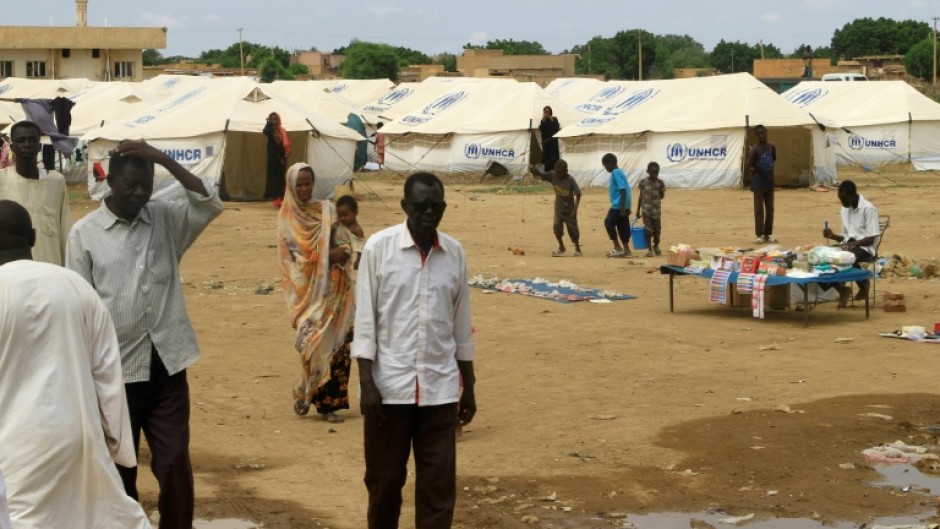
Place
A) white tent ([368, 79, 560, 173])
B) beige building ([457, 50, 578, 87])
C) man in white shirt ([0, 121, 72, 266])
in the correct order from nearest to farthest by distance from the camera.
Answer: man in white shirt ([0, 121, 72, 266]), white tent ([368, 79, 560, 173]), beige building ([457, 50, 578, 87])

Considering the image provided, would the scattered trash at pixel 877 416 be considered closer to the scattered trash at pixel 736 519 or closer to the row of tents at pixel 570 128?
the scattered trash at pixel 736 519

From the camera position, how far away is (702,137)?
2941cm

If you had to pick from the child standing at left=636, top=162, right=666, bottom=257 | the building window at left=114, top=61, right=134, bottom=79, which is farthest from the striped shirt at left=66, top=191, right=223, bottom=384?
the building window at left=114, top=61, right=134, bottom=79

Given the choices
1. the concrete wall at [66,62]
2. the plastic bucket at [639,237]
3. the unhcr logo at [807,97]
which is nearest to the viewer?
the plastic bucket at [639,237]

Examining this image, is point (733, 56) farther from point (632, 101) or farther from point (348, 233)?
point (348, 233)

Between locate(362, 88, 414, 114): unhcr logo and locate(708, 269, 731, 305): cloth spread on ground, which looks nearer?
locate(708, 269, 731, 305): cloth spread on ground

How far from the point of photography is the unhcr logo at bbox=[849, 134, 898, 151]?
34.4 metres

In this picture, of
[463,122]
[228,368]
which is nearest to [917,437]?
[228,368]

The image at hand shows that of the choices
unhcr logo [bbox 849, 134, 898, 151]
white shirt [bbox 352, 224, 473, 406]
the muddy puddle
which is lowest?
the muddy puddle

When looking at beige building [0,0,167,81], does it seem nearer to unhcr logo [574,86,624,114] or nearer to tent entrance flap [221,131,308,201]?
unhcr logo [574,86,624,114]

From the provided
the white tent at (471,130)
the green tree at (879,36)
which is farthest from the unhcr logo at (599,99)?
the green tree at (879,36)

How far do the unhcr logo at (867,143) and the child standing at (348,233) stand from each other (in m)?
27.8

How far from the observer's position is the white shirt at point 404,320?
5047 mm

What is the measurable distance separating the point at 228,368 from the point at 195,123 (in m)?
17.5
